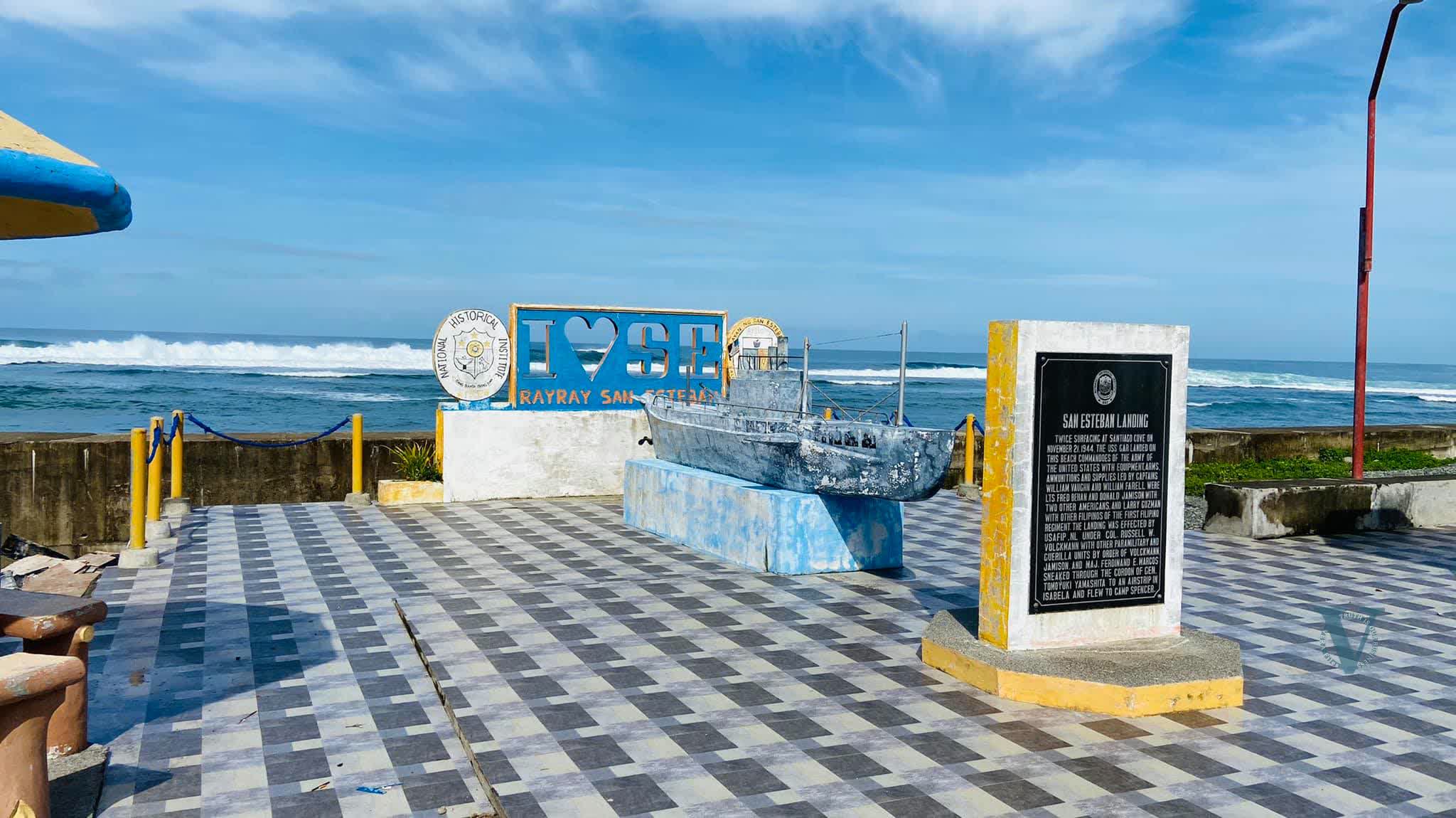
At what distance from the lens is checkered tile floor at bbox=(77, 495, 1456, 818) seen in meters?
4.71

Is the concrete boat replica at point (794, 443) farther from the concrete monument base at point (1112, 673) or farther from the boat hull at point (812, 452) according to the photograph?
the concrete monument base at point (1112, 673)

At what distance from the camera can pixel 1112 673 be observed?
19.6 feet

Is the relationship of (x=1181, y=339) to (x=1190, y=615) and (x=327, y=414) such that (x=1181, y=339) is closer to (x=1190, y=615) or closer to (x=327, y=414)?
(x=1190, y=615)

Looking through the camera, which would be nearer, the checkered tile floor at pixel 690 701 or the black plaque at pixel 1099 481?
the checkered tile floor at pixel 690 701

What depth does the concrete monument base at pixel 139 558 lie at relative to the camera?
9320 millimetres

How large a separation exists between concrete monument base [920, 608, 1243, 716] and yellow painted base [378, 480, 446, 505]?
8.58 metres

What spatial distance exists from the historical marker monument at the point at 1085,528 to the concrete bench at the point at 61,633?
4.73 metres

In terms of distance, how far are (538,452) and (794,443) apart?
5328mm

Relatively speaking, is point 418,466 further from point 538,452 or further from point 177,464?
point 177,464

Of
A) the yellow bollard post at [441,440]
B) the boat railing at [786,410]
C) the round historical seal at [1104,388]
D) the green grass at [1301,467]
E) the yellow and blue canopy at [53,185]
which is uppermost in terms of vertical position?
the yellow and blue canopy at [53,185]

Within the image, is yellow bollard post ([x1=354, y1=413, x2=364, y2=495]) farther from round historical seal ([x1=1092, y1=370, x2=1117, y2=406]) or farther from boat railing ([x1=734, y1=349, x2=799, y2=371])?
round historical seal ([x1=1092, y1=370, x2=1117, y2=406])

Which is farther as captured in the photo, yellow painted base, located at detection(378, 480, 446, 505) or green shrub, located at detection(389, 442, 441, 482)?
green shrub, located at detection(389, 442, 441, 482)

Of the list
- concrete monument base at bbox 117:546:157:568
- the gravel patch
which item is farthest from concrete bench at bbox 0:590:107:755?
the gravel patch

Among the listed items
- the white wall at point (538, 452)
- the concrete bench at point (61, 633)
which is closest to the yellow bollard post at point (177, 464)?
the white wall at point (538, 452)
